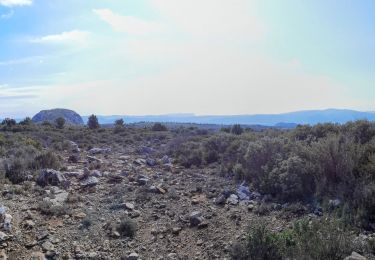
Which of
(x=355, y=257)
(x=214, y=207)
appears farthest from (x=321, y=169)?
(x=355, y=257)

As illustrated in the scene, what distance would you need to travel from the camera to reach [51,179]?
10.5 m

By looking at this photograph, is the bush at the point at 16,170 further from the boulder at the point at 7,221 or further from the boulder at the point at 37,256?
the boulder at the point at 37,256

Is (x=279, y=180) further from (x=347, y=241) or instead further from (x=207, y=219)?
(x=347, y=241)

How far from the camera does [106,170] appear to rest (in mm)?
13055

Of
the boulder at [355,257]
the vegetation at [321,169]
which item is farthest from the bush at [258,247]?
the vegetation at [321,169]

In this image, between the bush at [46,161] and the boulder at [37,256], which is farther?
the bush at [46,161]

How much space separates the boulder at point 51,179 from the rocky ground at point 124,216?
0.09 ft

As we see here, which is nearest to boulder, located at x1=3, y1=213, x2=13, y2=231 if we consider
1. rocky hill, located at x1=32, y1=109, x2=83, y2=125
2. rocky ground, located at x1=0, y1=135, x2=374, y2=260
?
rocky ground, located at x1=0, y1=135, x2=374, y2=260

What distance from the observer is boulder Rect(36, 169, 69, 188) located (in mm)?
10180

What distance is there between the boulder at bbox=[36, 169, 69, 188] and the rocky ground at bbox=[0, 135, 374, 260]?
0.03 m

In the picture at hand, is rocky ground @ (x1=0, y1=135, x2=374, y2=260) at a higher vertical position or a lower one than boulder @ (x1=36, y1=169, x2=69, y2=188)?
lower

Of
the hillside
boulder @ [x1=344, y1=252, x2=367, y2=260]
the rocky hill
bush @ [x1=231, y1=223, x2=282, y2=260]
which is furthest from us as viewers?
the rocky hill

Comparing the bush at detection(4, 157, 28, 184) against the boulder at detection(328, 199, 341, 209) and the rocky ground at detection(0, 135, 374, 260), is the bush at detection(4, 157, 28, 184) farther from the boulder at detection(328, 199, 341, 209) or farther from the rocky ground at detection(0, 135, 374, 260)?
the boulder at detection(328, 199, 341, 209)

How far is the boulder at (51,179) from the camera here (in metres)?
10.2
